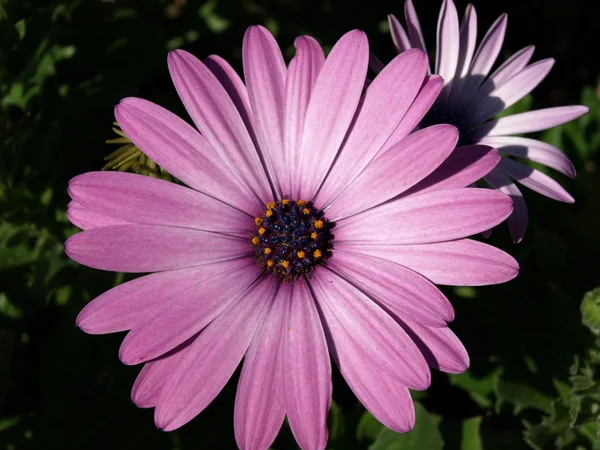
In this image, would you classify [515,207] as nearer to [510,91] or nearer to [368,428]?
[510,91]

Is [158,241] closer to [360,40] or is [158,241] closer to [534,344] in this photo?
[360,40]

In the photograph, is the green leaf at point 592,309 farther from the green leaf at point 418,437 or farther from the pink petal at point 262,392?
the pink petal at point 262,392

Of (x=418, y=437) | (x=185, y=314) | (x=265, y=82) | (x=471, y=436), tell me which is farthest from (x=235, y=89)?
(x=471, y=436)

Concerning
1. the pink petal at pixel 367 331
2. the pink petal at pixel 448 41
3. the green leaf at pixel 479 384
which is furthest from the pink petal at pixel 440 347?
the green leaf at pixel 479 384

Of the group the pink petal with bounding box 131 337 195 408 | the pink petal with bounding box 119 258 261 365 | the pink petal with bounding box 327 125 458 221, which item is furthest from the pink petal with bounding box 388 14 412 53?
the pink petal with bounding box 131 337 195 408

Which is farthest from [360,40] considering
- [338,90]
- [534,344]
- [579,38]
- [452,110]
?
[579,38]

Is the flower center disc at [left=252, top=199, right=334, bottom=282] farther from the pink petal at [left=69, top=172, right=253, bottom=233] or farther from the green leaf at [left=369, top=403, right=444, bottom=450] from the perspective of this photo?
the green leaf at [left=369, top=403, right=444, bottom=450]
